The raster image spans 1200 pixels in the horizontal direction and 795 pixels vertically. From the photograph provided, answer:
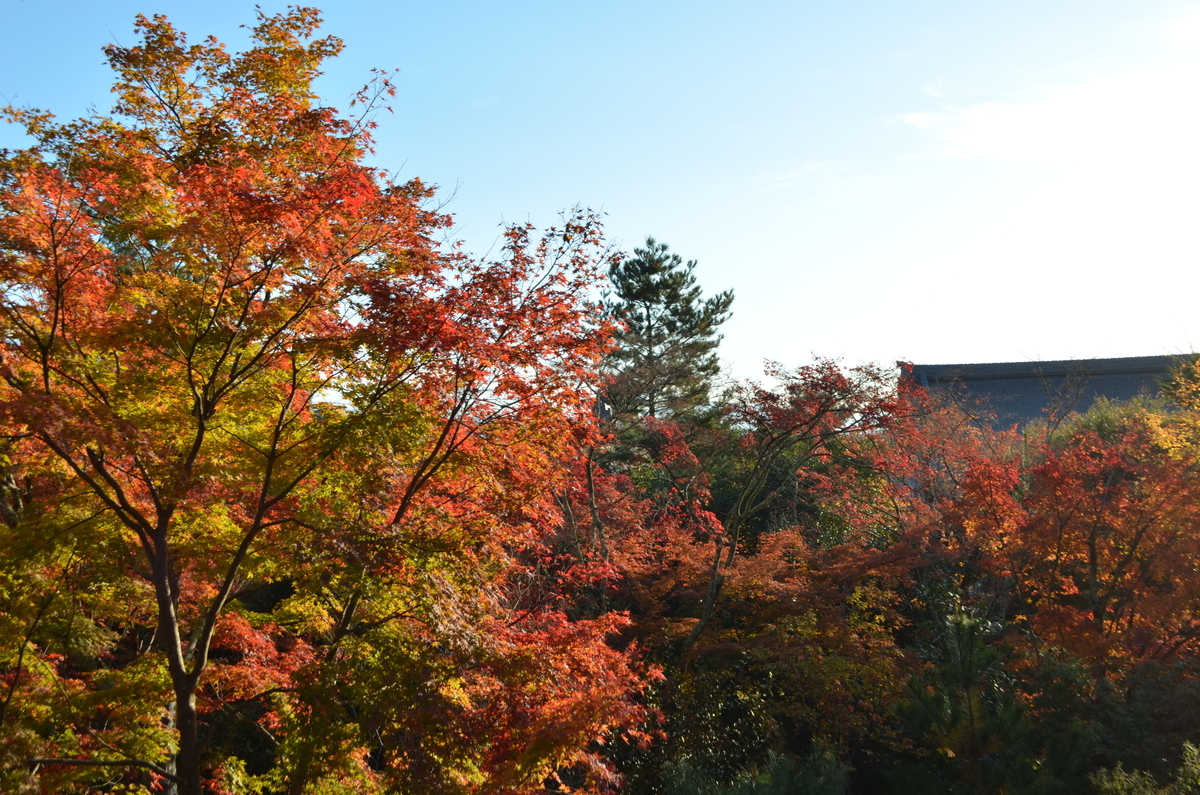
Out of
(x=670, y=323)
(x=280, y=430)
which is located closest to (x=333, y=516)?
(x=280, y=430)

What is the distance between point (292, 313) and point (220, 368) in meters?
1.01

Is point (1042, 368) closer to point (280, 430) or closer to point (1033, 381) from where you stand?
point (1033, 381)

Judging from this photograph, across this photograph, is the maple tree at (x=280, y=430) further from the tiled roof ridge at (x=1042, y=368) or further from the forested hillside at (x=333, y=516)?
the tiled roof ridge at (x=1042, y=368)

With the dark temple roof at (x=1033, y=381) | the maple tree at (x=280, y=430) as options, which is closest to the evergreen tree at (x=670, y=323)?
the dark temple roof at (x=1033, y=381)

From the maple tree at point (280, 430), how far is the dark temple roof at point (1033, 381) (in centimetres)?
2301

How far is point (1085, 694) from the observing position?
9.55 metres

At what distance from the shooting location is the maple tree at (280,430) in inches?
268

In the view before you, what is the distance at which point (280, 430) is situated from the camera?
758 cm

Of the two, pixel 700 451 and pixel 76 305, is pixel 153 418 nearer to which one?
pixel 76 305

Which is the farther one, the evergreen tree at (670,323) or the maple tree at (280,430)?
the evergreen tree at (670,323)

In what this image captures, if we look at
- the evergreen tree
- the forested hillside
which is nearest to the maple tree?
the forested hillside

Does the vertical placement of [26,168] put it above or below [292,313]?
above

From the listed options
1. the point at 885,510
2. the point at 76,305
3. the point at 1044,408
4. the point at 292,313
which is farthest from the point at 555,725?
the point at 1044,408

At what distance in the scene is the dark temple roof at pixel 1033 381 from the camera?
27844 millimetres
